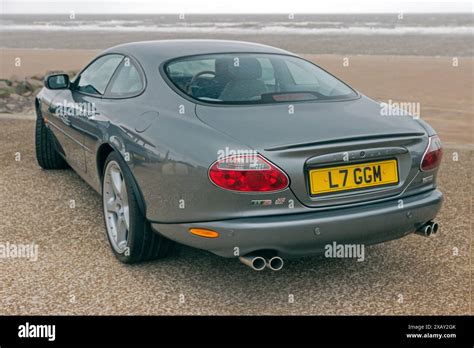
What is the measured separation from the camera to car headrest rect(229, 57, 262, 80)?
12.4 ft

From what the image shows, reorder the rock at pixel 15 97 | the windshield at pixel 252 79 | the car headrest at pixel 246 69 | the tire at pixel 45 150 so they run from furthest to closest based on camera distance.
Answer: the rock at pixel 15 97 < the tire at pixel 45 150 < the car headrest at pixel 246 69 < the windshield at pixel 252 79

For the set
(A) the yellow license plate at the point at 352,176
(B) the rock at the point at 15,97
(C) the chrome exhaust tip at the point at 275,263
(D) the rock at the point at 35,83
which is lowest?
(C) the chrome exhaust tip at the point at 275,263

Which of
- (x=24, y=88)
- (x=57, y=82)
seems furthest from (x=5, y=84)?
(x=57, y=82)

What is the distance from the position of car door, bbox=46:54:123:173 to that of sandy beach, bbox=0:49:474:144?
526 centimetres

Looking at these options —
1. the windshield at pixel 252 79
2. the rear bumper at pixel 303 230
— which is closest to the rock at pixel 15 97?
the windshield at pixel 252 79

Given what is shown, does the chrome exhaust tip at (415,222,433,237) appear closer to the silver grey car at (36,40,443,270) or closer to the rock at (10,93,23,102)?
the silver grey car at (36,40,443,270)

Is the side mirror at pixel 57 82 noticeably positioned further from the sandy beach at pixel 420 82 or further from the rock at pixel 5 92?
the rock at pixel 5 92

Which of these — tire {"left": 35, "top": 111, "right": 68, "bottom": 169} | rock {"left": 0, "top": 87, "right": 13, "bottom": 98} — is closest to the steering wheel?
tire {"left": 35, "top": 111, "right": 68, "bottom": 169}

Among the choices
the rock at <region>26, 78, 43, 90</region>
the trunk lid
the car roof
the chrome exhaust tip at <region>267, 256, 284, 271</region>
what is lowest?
the chrome exhaust tip at <region>267, 256, 284, 271</region>

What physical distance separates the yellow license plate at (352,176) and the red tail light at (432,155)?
24 centimetres

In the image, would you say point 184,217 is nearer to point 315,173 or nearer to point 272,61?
point 315,173

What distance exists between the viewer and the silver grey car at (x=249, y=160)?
2914mm
